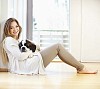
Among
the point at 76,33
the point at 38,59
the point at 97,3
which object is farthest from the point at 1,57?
the point at 97,3

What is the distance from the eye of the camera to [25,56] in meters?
3.32

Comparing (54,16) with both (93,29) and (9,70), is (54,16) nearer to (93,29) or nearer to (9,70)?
(93,29)

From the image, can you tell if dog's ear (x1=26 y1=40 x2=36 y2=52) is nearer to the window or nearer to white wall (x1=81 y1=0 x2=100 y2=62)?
white wall (x1=81 y1=0 x2=100 y2=62)

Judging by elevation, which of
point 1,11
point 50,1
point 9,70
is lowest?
point 9,70

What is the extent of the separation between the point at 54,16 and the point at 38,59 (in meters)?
3.24

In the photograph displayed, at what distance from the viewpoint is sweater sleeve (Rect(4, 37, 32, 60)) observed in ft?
10.9

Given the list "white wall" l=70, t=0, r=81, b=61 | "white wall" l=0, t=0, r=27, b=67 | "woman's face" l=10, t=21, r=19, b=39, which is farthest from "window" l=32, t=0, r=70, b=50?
"woman's face" l=10, t=21, r=19, b=39

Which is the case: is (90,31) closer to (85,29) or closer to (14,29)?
(85,29)

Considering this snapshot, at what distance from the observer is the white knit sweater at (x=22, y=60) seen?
331 cm

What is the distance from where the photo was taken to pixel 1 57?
142 inches

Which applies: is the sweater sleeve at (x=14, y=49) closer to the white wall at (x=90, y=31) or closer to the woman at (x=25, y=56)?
the woman at (x=25, y=56)

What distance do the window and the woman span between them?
2.83m

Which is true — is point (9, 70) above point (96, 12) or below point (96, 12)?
below

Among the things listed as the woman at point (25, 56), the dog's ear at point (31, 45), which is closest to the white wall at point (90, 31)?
the woman at point (25, 56)
